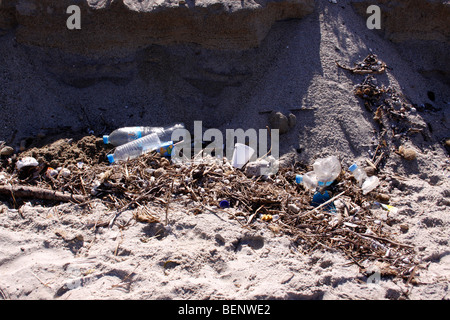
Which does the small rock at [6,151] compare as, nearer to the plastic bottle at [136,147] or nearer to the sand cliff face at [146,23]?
the plastic bottle at [136,147]

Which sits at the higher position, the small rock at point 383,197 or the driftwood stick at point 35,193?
the driftwood stick at point 35,193

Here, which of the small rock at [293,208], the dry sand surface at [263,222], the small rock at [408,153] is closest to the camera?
the dry sand surface at [263,222]

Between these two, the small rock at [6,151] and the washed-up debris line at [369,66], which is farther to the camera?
the washed-up debris line at [369,66]

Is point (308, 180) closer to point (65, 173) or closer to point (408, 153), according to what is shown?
point (408, 153)

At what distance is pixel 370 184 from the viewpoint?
9.53ft

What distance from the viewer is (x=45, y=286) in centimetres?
197

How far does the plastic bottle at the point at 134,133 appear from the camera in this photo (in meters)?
3.19

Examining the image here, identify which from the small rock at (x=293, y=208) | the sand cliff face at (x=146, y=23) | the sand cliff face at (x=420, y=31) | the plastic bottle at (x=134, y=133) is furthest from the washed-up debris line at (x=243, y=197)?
the sand cliff face at (x=420, y=31)

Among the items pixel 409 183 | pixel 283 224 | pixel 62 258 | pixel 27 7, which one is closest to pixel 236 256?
pixel 283 224

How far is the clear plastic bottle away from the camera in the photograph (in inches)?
114

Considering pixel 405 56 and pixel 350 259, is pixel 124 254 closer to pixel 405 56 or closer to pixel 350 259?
pixel 350 259

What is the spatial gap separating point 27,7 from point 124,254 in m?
2.38

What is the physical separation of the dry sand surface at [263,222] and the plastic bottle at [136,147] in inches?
13.1

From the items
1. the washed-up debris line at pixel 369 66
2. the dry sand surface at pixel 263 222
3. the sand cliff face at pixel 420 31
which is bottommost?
the dry sand surface at pixel 263 222
